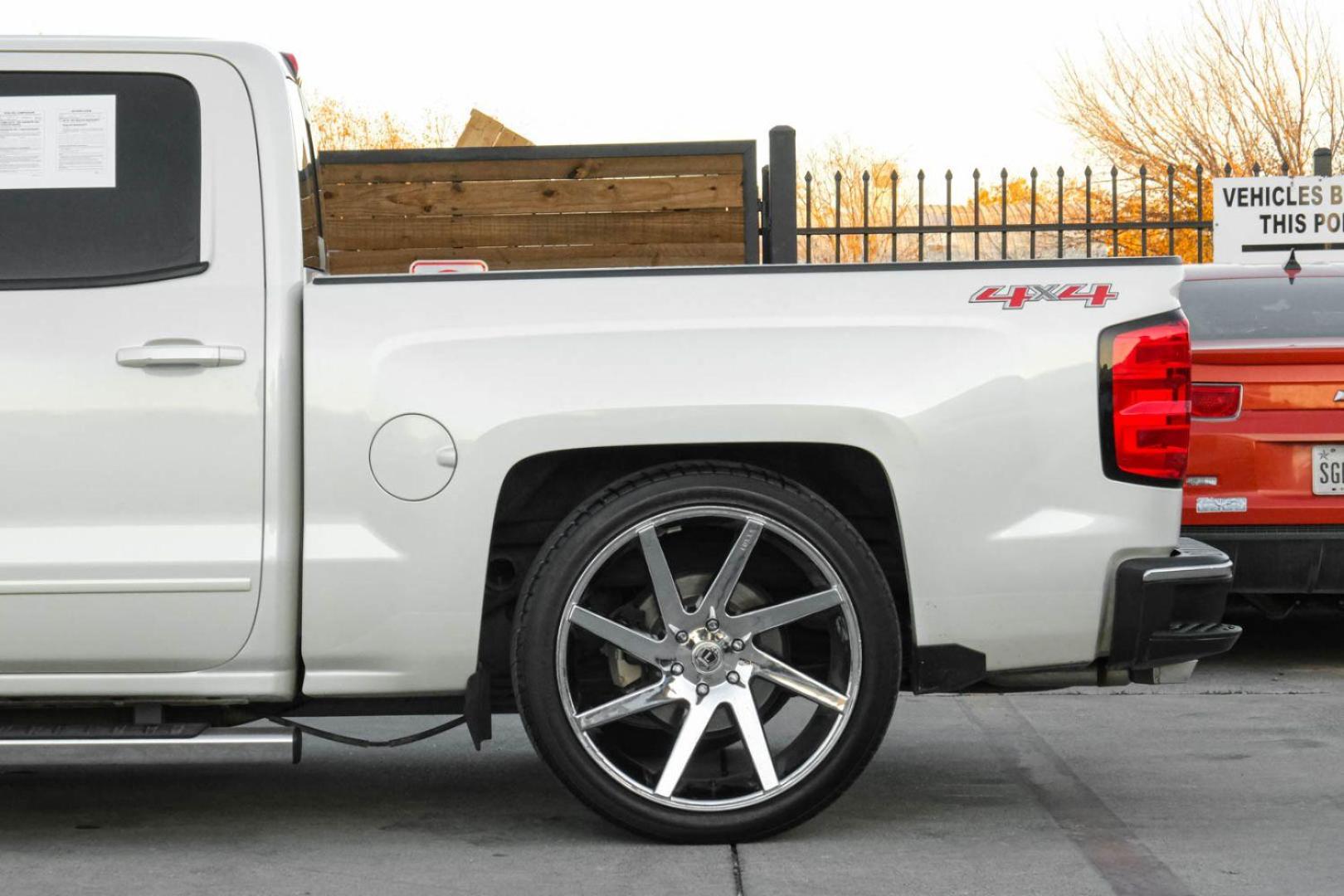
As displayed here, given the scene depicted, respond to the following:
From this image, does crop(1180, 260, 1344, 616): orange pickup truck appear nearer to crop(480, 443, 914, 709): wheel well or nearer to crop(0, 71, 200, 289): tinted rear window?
crop(480, 443, 914, 709): wheel well

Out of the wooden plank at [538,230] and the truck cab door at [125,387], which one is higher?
the wooden plank at [538,230]

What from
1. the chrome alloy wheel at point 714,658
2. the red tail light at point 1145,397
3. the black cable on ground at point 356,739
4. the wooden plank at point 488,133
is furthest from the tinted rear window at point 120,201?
the wooden plank at point 488,133

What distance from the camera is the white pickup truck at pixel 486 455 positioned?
14.1ft

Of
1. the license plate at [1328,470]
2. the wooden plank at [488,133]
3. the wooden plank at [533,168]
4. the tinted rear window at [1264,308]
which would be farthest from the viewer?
the wooden plank at [488,133]

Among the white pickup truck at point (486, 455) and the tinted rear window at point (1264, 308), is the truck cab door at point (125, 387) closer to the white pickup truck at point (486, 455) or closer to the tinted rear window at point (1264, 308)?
the white pickup truck at point (486, 455)

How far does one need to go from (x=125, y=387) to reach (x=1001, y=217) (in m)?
11.3

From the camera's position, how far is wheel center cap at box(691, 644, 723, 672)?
4406 millimetres

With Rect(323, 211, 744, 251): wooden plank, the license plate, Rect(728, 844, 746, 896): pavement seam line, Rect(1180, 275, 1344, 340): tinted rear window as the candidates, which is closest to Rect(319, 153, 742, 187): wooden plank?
Rect(323, 211, 744, 251): wooden plank

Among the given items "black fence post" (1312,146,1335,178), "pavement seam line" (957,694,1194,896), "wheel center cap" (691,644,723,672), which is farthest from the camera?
"black fence post" (1312,146,1335,178)

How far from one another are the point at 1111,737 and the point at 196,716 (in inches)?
122

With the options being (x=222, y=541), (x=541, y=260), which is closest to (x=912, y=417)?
(x=222, y=541)

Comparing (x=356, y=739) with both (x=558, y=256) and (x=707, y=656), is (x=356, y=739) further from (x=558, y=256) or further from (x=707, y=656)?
(x=558, y=256)

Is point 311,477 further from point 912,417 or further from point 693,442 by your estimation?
point 912,417

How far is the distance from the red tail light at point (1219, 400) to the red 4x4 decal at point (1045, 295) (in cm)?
273
